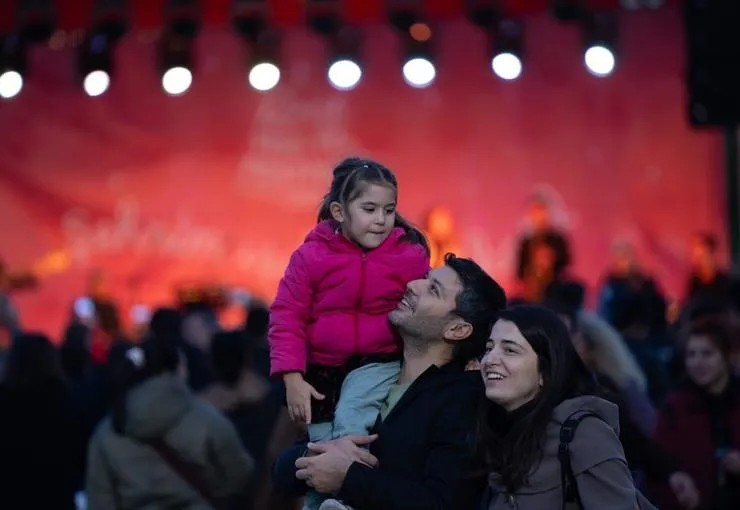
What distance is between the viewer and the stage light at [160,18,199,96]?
12086mm

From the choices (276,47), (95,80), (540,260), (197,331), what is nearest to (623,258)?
(540,260)

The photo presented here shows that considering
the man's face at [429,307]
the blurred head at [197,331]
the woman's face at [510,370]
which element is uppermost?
the blurred head at [197,331]

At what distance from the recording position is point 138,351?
693 cm

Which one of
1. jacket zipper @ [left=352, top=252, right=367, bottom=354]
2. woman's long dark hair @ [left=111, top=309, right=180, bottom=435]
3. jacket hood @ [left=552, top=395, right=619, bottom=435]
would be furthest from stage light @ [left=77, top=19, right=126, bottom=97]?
jacket hood @ [left=552, top=395, right=619, bottom=435]

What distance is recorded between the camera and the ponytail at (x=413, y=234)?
4699 mm

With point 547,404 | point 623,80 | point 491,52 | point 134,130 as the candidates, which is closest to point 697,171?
point 623,80

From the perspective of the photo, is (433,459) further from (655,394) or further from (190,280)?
(190,280)

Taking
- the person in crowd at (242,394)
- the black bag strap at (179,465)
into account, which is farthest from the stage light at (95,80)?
the black bag strap at (179,465)

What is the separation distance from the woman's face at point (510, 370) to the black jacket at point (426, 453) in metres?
0.13

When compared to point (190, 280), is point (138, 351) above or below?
below

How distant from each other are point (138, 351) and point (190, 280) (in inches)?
360

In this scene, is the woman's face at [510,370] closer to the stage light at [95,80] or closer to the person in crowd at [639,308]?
the person in crowd at [639,308]

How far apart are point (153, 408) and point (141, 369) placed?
23 cm

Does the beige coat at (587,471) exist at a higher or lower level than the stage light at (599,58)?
lower
